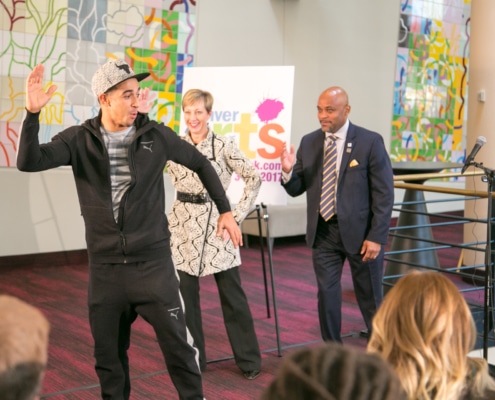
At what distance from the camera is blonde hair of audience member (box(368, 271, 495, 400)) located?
1.66 metres

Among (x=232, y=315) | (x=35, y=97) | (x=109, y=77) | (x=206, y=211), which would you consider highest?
(x=109, y=77)

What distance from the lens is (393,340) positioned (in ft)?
5.53

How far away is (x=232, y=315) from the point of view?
4.69 meters

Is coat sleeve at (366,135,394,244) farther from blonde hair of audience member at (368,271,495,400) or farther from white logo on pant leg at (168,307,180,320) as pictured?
blonde hair of audience member at (368,271,495,400)

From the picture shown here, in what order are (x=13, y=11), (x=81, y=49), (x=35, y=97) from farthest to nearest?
(x=81, y=49) → (x=13, y=11) → (x=35, y=97)

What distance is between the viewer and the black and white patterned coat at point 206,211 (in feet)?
14.8

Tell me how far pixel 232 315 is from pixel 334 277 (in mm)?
641

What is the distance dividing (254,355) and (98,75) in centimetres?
205

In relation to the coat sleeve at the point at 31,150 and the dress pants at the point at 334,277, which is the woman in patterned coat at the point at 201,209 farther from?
the coat sleeve at the point at 31,150

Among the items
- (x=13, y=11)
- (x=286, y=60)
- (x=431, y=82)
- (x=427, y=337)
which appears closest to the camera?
(x=427, y=337)

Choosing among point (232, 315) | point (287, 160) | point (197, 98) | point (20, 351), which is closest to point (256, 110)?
point (287, 160)

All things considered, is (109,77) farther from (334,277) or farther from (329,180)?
(334,277)

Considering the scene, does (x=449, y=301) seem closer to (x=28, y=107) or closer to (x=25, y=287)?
(x=28, y=107)

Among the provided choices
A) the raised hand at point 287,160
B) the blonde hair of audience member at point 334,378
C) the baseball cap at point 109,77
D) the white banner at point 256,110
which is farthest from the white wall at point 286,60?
the blonde hair of audience member at point 334,378
